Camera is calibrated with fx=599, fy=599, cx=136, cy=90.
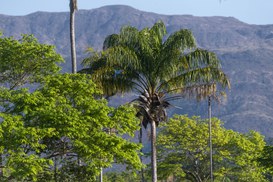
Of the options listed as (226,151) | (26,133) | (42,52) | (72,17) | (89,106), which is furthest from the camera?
(226,151)

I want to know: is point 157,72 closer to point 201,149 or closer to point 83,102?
point 83,102

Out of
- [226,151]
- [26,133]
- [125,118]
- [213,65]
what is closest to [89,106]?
[125,118]

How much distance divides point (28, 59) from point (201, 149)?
36.6 meters

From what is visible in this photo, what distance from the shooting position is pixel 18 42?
92.8 feet

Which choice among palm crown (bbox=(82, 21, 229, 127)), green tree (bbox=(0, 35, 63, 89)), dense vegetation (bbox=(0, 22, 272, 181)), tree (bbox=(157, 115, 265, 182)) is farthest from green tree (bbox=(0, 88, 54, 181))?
tree (bbox=(157, 115, 265, 182))

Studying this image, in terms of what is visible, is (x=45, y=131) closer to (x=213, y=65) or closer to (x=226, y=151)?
(x=213, y=65)

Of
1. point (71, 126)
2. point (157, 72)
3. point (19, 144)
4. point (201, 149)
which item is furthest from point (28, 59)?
point (201, 149)

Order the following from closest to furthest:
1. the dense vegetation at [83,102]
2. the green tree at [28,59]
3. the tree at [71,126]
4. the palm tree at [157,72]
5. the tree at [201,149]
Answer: the dense vegetation at [83,102] < the tree at [71,126] < the green tree at [28,59] < the palm tree at [157,72] < the tree at [201,149]

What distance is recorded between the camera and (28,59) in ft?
91.0

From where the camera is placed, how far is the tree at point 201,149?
5978 centimetres

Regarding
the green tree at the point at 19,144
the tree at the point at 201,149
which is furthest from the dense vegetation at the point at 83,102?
the tree at the point at 201,149

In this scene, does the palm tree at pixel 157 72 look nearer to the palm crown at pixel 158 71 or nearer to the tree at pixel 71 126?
the palm crown at pixel 158 71

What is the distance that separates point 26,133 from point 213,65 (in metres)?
11.0

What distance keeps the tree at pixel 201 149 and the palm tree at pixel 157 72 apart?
30578 mm
